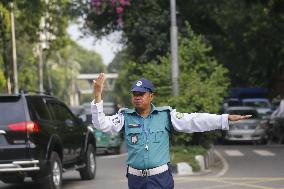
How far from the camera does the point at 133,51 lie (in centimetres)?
2861

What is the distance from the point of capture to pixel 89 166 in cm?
1430

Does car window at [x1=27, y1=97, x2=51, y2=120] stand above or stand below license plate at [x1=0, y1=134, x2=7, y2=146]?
above

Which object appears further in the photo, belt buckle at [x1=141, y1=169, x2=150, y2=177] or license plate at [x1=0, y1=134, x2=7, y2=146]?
license plate at [x1=0, y1=134, x2=7, y2=146]

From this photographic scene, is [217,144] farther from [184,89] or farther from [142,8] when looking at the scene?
[184,89]

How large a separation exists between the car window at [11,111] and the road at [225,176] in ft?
8.49

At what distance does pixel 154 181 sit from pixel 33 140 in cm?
527

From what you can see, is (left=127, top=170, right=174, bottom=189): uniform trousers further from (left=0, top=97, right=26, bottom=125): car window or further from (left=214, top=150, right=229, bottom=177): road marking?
(left=214, top=150, right=229, bottom=177): road marking

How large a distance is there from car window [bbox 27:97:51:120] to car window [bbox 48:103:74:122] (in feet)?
1.24

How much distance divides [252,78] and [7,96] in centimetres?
3749

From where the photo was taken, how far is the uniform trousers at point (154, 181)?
233 inches

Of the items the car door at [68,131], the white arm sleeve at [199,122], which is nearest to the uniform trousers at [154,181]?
the white arm sleeve at [199,122]

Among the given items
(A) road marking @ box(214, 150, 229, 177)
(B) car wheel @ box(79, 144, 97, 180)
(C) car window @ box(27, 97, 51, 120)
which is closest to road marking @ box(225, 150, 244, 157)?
(A) road marking @ box(214, 150, 229, 177)

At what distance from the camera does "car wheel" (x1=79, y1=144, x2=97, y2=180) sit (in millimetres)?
14156

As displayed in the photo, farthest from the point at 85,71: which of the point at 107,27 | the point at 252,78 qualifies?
the point at 107,27
